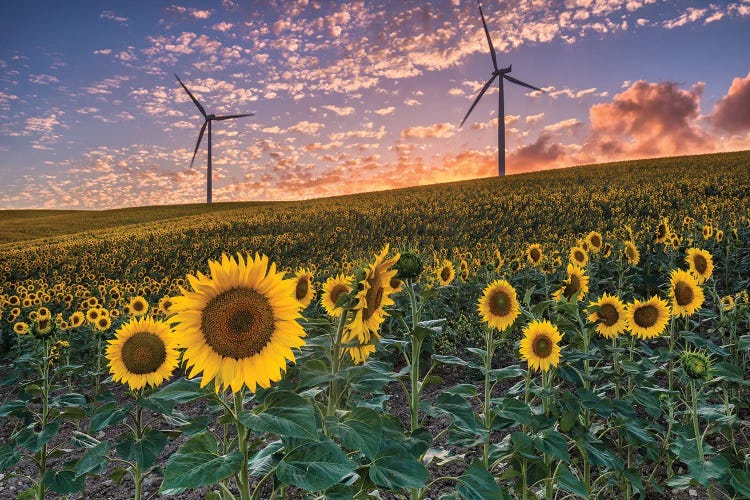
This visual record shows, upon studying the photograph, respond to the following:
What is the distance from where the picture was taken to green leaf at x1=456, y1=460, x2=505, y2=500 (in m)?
2.01

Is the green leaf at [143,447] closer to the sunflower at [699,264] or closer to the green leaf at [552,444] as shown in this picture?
the green leaf at [552,444]

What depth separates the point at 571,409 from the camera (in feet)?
9.16

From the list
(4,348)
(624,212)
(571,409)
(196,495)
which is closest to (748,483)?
(571,409)

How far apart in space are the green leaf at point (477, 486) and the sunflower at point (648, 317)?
206 centimetres

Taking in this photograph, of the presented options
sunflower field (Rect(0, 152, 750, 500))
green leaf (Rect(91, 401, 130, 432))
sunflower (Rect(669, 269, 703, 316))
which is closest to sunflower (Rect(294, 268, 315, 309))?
sunflower field (Rect(0, 152, 750, 500))

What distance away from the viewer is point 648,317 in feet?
11.8

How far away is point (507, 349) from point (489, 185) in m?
27.5

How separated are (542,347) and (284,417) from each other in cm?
199

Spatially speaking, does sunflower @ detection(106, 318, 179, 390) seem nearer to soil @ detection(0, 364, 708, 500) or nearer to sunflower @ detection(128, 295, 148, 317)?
soil @ detection(0, 364, 708, 500)

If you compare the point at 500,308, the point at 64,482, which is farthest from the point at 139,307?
the point at 500,308

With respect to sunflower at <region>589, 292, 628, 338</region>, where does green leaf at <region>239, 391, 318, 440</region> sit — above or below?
above

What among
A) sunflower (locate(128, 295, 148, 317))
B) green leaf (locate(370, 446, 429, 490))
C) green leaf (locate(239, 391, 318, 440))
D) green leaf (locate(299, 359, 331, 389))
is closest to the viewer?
green leaf (locate(239, 391, 318, 440))

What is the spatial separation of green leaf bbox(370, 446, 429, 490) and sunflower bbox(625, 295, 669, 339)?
2.49 metres

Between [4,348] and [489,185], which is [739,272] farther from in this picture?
[489,185]
